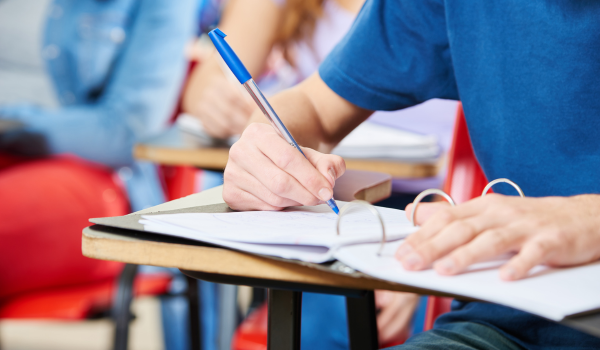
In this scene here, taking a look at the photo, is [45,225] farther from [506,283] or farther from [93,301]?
[506,283]

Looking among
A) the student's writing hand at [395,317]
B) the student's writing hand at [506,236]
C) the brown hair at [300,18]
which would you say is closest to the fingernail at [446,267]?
the student's writing hand at [506,236]

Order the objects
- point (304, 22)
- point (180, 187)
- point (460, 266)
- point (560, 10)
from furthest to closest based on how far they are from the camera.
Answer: point (180, 187)
point (304, 22)
point (560, 10)
point (460, 266)

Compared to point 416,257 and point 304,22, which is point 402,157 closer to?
point 304,22

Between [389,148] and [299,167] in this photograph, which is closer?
[299,167]

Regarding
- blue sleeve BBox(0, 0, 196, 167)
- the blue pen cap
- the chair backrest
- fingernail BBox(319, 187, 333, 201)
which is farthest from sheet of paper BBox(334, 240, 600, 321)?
blue sleeve BBox(0, 0, 196, 167)

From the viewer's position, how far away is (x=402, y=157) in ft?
3.67

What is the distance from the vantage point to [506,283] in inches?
12.1

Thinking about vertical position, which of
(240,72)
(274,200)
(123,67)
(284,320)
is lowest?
(284,320)

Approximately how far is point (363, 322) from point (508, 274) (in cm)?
32

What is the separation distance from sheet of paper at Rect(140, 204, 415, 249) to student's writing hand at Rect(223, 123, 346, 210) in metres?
0.02

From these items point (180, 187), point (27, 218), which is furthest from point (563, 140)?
point (180, 187)

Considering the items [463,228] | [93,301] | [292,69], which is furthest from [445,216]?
[292,69]

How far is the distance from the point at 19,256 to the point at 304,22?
39.7 inches

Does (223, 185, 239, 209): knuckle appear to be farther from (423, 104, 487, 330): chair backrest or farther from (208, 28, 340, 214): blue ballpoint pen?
(423, 104, 487, 330): chair backrest
